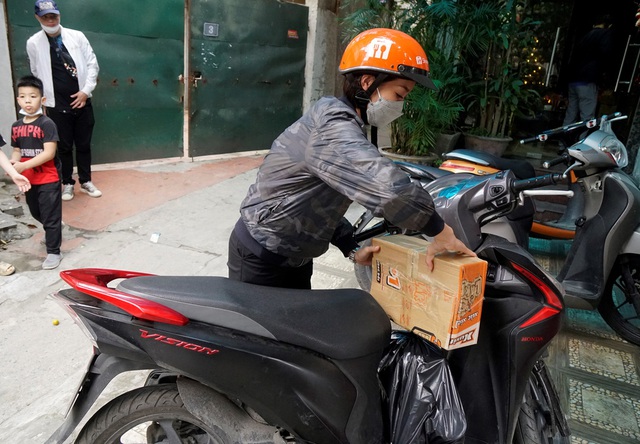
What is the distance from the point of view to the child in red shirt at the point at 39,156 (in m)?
3.60

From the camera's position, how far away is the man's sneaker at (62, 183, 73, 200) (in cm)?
471

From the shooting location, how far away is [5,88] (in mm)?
4715

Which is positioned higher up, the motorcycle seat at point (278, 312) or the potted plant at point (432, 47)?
the potted plant at point (432, 47)

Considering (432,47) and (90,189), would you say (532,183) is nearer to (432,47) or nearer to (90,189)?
(90,189)

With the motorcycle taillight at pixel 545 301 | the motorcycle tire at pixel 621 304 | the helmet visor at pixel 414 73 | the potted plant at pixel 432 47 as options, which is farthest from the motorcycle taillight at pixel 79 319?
the potted plant at pixel 432 47

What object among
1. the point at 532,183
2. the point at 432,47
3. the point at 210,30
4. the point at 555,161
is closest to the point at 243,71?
the point at 210,30

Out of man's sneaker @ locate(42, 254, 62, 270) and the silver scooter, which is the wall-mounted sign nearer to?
man's sneaker @ locate(42, 254, 62, 270)

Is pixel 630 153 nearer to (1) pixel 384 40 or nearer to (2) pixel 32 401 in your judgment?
(1) pixel 384 40

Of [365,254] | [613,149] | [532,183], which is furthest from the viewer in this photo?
[613,149]

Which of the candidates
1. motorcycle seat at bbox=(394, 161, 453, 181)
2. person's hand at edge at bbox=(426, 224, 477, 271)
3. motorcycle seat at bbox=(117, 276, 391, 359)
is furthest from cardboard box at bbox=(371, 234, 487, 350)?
motorcycle seat at bbox=(394, 161, 453, 181)

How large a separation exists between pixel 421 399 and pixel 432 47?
5.11m

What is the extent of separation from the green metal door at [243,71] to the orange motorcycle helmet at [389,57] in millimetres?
5116

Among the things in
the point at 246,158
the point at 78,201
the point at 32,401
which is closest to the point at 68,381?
the point at 32,401

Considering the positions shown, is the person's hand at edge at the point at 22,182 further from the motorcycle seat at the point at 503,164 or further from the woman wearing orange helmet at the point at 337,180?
the motorcycle seat at the point at 503,164
